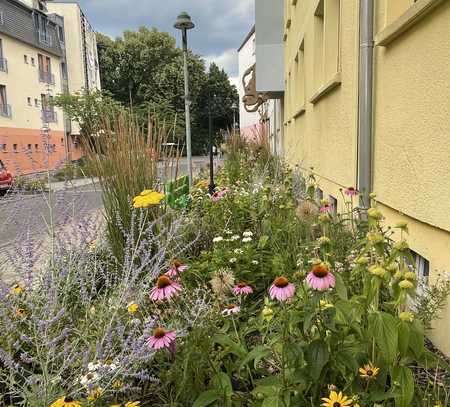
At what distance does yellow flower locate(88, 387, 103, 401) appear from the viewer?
1540 millimetres

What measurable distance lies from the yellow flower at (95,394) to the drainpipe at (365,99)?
98.0 inches

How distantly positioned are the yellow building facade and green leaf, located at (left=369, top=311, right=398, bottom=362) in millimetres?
947

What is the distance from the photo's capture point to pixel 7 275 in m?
2.63

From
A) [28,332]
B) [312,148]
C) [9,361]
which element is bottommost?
[28,332]

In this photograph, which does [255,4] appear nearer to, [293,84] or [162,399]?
[293,84]

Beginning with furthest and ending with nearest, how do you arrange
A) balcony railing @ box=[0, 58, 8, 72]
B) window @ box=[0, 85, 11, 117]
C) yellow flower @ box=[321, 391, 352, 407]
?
balcony railing @ box=[0, 58, 8, 72] → window @ box=[0, 85, 11, 117] → yellow flower @ box=[321, 391, 352, 407]

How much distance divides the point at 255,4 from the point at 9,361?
590 inches

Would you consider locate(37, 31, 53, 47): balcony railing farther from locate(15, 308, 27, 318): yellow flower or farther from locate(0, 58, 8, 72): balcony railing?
locate(15, 308, 27, 318): yellow flower

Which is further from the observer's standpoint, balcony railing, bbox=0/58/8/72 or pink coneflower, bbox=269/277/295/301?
balcony railing, bbox=0/58/8/72

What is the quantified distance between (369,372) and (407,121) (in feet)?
5.77

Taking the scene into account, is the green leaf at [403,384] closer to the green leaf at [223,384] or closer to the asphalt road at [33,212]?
the green leaf at [223,384]

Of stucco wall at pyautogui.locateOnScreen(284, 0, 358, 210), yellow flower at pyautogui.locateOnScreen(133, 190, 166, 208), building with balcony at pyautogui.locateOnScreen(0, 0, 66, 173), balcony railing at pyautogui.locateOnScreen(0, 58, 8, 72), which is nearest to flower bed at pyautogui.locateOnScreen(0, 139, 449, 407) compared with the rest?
yellow flower at pyautogui.locateOnScreen(133, 190, 166, 208)

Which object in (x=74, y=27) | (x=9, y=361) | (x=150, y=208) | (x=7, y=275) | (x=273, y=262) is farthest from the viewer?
(x=74, y=27)

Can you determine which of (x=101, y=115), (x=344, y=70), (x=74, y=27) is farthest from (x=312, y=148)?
(x=74, y=27)
